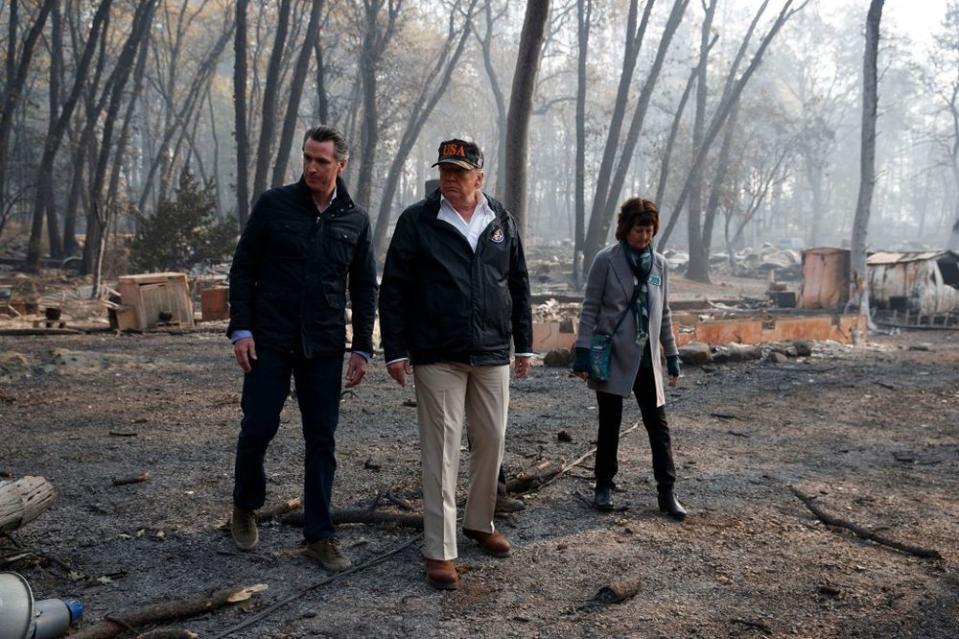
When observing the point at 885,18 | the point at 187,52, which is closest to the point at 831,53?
the point at 885,18

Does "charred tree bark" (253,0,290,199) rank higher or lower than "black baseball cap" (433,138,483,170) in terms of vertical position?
higher

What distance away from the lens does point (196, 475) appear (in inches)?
231

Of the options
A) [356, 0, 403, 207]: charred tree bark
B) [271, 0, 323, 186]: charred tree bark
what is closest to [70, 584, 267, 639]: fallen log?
[271, 0, 323, 186]: charred tree bark

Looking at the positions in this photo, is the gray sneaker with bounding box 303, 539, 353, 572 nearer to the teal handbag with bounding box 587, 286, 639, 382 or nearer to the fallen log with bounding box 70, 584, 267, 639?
the fallen log with bounding box 70, 584, 267, 639

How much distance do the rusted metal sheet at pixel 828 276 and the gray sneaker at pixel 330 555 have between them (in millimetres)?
18240

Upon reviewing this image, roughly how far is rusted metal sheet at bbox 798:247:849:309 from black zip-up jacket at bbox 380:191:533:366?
58.6ft

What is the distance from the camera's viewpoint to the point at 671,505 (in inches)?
201

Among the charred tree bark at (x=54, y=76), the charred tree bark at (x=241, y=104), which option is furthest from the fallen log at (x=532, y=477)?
the charred tree bark at (x=54, y=76)

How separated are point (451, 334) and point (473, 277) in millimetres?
304

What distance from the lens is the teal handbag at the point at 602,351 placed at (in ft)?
16.5

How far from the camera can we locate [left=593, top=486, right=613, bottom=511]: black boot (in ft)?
17.0

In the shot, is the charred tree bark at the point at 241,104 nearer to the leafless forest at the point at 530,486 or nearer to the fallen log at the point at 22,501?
the leafless forest at the point at 530,486

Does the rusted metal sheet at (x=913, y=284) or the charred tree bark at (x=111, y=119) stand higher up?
the charred tree bark at (x=111, y=119)

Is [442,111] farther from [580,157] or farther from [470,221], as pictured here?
[470,221]
